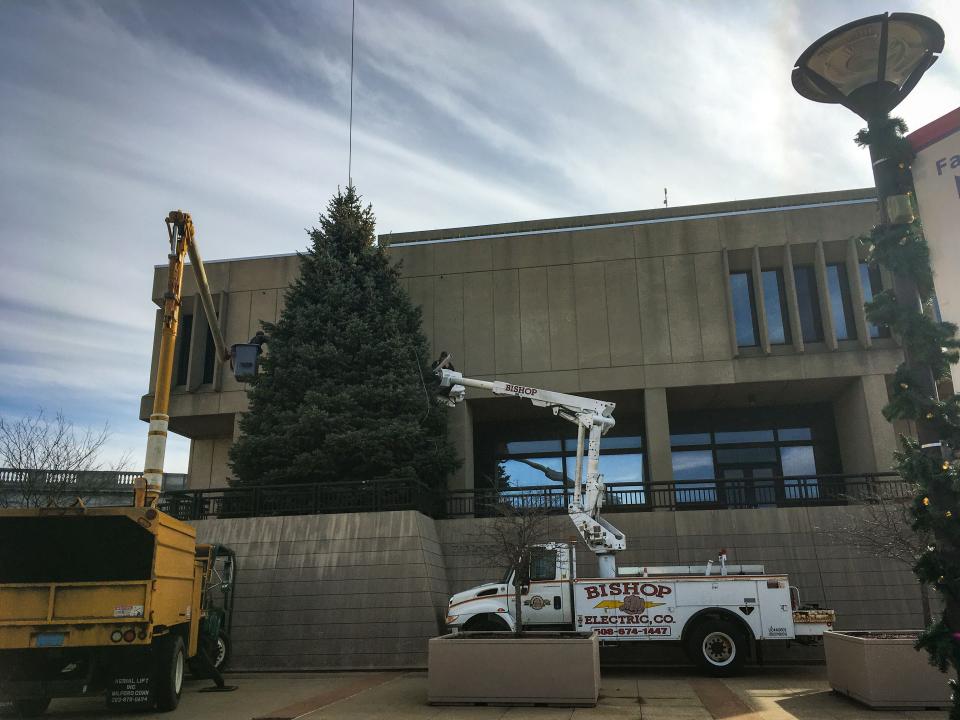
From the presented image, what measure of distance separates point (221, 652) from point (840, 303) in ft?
68.2

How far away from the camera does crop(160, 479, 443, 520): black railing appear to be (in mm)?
19734

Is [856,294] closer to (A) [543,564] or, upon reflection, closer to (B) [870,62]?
(A) [543,564]

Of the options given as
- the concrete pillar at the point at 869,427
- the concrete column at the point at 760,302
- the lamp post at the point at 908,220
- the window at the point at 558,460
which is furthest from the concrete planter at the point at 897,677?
the window at the point at 558,460

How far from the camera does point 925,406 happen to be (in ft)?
20.1

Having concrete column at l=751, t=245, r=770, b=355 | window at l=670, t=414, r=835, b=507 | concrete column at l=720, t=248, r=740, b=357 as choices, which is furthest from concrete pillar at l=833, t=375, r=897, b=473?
concrete column at l=720, t=248, r=740, b=357

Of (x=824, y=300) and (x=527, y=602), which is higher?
(x=824, y=300)

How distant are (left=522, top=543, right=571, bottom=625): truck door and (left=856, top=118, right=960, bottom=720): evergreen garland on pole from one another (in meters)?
9.54

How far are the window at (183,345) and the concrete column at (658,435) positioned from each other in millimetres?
16576

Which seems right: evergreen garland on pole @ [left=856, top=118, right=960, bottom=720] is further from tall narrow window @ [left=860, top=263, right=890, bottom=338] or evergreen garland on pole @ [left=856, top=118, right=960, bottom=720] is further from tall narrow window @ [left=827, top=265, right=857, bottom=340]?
tall narrow window @ [left=860, top=263, right=890, bottom=338]

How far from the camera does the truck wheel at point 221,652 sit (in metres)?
15.3

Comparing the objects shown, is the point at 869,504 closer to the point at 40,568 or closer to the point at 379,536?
the point at 379,536

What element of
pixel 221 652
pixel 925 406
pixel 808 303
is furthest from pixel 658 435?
pixel 925 406

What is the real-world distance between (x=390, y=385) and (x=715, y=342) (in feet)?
33.7

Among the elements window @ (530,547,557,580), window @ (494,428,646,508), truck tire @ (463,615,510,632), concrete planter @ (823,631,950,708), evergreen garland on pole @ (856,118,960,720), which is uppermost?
window @ (494,428,646,508)
